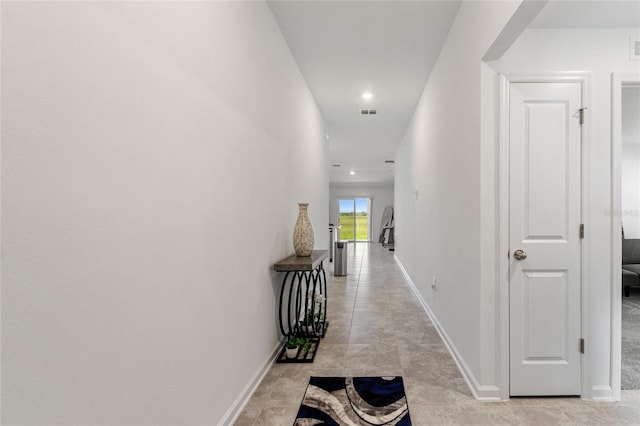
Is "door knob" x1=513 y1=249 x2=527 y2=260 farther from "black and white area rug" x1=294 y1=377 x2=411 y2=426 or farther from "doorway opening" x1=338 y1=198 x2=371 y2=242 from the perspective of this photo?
"doorway opening" x1=338 y1=198 x2=371 y2=242

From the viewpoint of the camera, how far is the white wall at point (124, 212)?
725 mm

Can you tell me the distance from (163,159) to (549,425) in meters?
2.42

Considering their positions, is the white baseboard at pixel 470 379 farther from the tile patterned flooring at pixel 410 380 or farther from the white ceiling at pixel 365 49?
the white ceiling at pixel 365 49

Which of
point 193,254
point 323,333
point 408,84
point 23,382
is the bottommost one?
Result: point 323,333

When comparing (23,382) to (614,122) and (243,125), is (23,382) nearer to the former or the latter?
(243,125)

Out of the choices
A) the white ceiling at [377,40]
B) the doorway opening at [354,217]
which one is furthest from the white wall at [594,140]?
the doorway opening at [354,217]

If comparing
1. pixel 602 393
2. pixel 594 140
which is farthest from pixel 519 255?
pixel 602 393

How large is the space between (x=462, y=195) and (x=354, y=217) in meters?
12.4

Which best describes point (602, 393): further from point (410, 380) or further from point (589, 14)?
point (589, 14)

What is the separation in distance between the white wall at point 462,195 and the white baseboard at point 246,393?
1461mm

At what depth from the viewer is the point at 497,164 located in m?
2.09

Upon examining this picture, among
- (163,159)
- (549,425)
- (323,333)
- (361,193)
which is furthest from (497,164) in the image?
(361,193)

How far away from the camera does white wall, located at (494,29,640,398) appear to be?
2105 mm

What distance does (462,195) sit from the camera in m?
2.50
